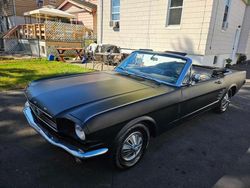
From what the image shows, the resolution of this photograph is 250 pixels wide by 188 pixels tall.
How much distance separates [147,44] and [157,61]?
266 inches

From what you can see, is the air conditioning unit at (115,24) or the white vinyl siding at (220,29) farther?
the air conditioning unit at (115,24)

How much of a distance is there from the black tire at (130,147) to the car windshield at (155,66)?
3.25ft

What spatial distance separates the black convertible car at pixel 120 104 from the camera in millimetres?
1928

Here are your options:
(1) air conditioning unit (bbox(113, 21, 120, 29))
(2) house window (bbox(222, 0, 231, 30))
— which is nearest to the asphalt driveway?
(2) house window (bbox(222, 0, 231, 30))

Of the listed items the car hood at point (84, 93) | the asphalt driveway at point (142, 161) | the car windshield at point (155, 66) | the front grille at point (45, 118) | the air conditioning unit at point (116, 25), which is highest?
the air conditioning unit at point (116, 25)

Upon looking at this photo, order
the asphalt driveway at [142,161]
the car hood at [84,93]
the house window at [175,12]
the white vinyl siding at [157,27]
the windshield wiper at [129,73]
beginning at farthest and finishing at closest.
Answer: the house window at [175,12] → the white vinyl siding at [157,27] → the windshield wiper at [129,73] → the asphalt driveway at [142,161] → the car hood at [84,93]

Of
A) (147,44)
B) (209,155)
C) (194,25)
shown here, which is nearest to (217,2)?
(194,25)

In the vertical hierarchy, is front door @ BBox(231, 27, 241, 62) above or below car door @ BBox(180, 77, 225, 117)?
above

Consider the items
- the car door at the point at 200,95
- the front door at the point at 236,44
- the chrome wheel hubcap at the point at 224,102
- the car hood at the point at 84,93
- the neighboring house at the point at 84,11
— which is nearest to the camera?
the car hood at the point at 84,93

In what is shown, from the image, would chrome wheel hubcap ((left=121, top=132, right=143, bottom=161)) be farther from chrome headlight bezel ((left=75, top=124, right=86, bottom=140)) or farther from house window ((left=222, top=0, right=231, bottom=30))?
house window ((left=222, top=0, right=231, bottom=30))

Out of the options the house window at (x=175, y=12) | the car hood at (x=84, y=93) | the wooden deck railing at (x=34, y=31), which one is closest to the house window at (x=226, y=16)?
the house window at (x=175, y=12)

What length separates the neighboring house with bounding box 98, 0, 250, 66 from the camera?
25.9 ft

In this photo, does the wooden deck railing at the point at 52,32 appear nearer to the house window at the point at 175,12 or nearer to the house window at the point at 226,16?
the house window at the point at 175,12

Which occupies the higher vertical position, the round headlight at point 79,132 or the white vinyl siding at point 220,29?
the white vinyl siding at point 220,29
